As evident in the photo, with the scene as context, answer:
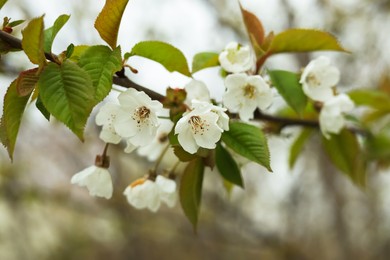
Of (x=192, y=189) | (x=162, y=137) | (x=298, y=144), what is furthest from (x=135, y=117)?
(x=298, y=144)

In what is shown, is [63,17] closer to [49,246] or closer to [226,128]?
[226,128]

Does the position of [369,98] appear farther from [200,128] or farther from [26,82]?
[26,82]

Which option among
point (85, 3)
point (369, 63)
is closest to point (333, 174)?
point (369, 63)

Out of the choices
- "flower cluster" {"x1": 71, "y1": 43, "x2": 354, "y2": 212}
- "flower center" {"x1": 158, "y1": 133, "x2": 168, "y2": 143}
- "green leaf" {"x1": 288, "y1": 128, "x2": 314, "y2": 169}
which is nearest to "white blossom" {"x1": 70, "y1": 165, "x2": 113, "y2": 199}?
"flower cluster" {"x1": 71, "y1": 43, "x2": 354, "y2": 212}

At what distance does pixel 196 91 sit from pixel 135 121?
19cm

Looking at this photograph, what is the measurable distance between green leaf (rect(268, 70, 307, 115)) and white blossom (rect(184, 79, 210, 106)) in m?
0.17

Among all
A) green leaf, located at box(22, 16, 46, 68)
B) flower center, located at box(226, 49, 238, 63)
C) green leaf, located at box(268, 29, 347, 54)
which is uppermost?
green leaf, located at box(268, 29, 347, 54)

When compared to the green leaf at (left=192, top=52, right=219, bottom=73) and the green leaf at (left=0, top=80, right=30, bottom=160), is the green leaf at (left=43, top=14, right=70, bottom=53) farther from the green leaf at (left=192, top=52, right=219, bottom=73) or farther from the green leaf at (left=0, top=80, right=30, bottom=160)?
the green leaf at (left=192, top=52, right=219, bottom=73)

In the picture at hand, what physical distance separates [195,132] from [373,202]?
4.46 meters

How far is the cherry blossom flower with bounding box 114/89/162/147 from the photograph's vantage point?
826 millimetres

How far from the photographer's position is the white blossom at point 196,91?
3.21ft

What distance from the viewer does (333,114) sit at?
117 centimetres

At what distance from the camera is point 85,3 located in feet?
10.6

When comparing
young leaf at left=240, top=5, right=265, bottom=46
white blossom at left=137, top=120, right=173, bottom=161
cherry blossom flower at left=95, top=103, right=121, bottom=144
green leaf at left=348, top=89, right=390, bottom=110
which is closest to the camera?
cherry blossom flower at left=95, top=103, right=121, bottom=144
